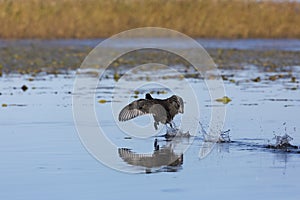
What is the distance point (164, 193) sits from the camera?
6746 millimetres

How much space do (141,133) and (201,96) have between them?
3.78m

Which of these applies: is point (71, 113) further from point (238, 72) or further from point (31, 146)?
point (238, 72)

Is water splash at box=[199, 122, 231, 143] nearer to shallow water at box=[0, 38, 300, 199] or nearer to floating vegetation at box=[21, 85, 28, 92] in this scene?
shallow water at box=[0, 38, 300, 199]

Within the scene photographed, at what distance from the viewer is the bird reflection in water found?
7.90 metres

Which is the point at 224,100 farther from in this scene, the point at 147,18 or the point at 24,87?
the point at 147,18

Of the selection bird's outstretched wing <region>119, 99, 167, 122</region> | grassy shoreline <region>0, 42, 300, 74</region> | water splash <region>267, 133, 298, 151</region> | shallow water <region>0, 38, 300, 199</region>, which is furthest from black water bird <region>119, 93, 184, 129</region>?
grassy shoreline <region>0, 42, 300, 74</region>

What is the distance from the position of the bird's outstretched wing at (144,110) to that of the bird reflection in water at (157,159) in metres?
0.66

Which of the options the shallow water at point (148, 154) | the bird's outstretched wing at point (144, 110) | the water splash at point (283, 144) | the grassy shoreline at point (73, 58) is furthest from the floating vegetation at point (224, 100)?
the grassy shoreline at point (73, 58)

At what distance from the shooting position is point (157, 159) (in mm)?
8391

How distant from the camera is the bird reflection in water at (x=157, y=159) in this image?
7897 millimetres

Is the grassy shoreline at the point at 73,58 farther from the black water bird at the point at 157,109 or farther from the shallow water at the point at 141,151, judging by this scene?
the black water bird at the point at 157,109

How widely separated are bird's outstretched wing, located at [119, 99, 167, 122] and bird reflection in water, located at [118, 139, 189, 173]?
2.17 feet

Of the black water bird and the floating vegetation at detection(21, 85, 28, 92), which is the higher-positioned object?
the floating vegetation at detection(21, 85, 28, 92)

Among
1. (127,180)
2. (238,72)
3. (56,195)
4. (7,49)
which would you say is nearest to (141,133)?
(127,180)
